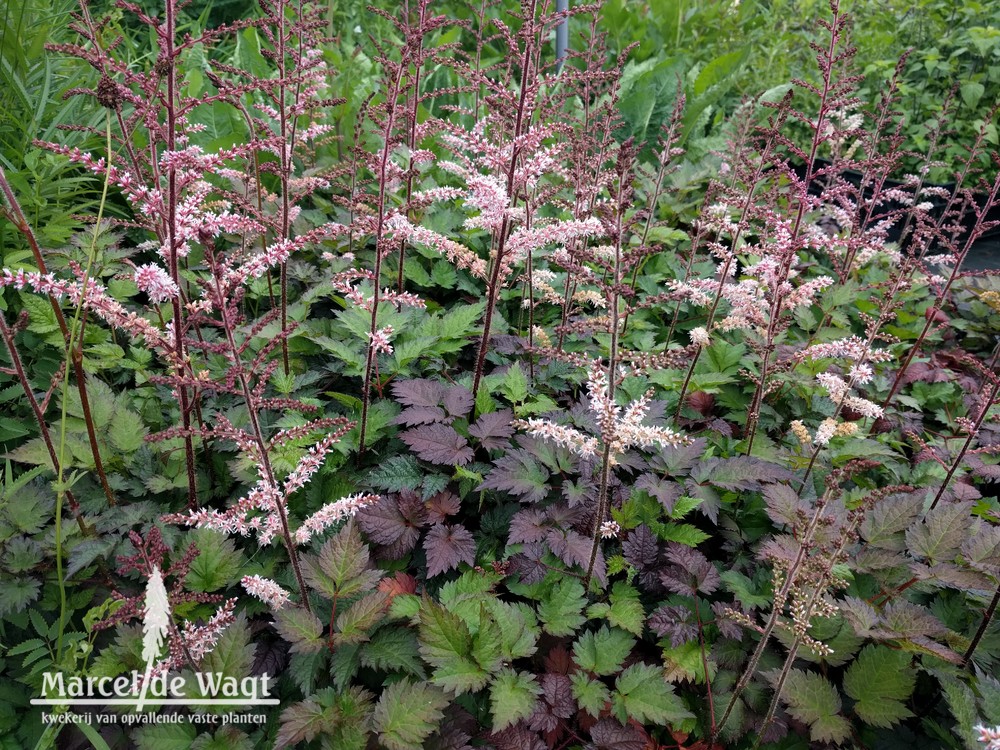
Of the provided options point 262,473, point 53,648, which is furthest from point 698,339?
point 53,648

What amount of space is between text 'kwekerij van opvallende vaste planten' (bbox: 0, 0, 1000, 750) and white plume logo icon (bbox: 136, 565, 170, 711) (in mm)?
16

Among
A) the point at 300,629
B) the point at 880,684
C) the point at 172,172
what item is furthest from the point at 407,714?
the point at 172,172

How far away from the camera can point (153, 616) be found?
172cm

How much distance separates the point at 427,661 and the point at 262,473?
2.58ft

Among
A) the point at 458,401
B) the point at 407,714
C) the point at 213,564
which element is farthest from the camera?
the point at 458,401

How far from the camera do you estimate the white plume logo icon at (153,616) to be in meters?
1.68

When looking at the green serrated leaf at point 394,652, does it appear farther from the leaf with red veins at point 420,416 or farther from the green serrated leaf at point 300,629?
the leaf with red veins at point 420,416

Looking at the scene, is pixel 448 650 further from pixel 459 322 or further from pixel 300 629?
pixel 459 322

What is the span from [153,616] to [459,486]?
4.12ft

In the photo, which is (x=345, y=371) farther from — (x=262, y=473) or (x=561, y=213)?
(x=561, y=213)

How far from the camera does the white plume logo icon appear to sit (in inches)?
66.0

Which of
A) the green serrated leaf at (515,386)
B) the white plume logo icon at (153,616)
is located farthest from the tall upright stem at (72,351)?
the green serrated leaf at (515,386)

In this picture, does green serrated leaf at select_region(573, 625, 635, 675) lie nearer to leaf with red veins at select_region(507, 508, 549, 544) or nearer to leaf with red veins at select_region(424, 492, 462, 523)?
leaf with red veins at select_region(507, 508, 549, 544)

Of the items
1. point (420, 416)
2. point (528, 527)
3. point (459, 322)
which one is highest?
point (459, 322)
